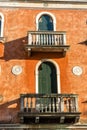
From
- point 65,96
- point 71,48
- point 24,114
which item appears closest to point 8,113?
point 24,114

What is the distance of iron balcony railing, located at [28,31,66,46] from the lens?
829 inches

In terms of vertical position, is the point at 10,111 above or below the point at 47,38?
below

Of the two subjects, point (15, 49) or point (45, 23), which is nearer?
point (15, 49)

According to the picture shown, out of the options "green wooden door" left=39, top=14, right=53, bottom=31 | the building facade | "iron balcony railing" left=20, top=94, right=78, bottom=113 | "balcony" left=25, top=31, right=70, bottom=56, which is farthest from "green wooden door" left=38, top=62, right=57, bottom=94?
"green wooden door" left=39, top=14, right=53, bottom=31

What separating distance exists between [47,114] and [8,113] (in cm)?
232

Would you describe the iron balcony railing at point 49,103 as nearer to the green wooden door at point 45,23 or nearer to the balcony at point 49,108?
the balcony at point 49,108

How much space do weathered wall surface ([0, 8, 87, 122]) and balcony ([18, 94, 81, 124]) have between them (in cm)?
92

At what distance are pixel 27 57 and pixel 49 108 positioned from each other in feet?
11.8

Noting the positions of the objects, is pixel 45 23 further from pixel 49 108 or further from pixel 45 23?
pixel 49 108

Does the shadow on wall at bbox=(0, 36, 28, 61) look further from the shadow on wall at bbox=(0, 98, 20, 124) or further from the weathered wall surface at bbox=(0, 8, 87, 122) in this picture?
the shadow on wall at bbox=(0, 98, 20, 124)

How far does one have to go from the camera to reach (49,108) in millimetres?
19156

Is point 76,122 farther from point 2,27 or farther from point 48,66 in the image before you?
point 2,27

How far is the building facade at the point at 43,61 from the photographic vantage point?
63.5ft

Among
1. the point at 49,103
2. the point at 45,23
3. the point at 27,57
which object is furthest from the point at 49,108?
the point at 45,23
